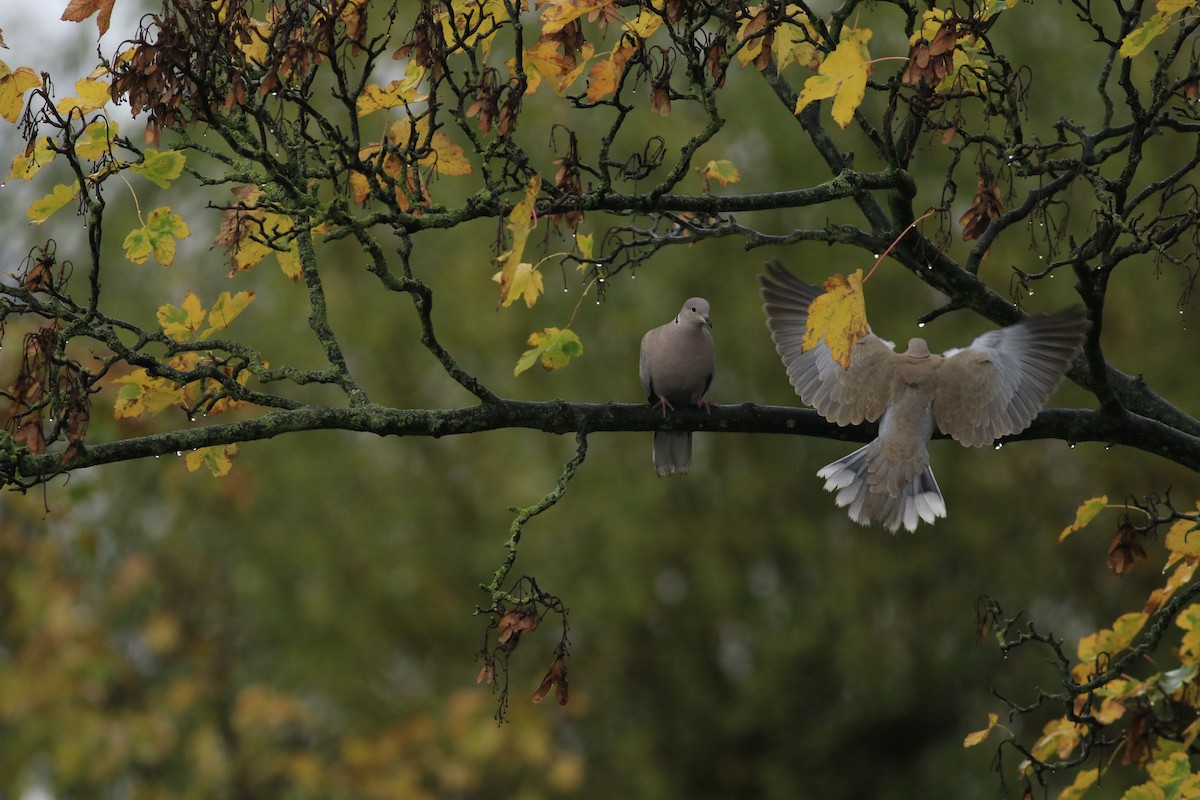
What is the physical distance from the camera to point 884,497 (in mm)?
4449

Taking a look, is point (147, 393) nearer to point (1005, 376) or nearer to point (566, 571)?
point (1005, 376)

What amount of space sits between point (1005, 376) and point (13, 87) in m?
2.65

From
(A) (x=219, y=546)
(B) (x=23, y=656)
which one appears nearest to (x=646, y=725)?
(A) (x=219, y=546)

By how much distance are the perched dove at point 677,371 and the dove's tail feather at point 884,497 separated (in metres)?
0.80

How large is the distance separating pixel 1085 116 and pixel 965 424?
245 inches

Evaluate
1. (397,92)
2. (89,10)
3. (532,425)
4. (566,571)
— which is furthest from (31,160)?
(566,571)

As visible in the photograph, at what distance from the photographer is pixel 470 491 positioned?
37.0ft

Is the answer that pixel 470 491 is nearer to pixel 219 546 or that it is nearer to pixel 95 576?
pixel 219 546

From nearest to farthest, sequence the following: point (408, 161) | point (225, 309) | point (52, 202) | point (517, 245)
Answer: point (517, 245) < point (408, 161) < point (52, 202) < point (225, 309)

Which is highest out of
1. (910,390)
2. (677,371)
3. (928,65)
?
(677,371)

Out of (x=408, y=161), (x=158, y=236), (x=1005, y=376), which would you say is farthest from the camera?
(x=1005, y=376)

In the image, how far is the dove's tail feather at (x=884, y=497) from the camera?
4.40 metres

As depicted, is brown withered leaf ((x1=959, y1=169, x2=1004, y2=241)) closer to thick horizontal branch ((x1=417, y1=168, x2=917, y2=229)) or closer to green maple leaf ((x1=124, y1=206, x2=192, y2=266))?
thick horizontal branch ((x1=417, y1=168, x2=917, y2=229))

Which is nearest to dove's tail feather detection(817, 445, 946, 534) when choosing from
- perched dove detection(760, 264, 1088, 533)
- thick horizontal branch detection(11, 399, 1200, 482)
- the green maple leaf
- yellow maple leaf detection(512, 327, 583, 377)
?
perched dove detection(760, 264, 1088, 533)
